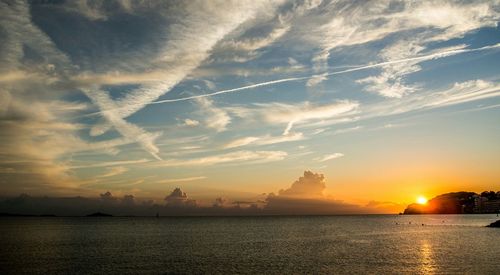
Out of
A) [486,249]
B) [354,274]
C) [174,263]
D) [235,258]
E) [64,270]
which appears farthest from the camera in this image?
[486,249]

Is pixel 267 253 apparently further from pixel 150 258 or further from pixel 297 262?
pixel 150 258

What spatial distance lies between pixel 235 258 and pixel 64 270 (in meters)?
37.2

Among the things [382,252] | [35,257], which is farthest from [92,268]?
[382,252]

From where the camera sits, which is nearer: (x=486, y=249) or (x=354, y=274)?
(x=354, y=274)

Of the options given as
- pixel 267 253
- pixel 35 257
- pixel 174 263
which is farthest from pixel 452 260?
pixel 35 257

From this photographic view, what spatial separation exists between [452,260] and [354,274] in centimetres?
3080

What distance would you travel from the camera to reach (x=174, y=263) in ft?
287

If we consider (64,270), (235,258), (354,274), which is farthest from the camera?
(235,258)

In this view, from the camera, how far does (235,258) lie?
95.5 meters

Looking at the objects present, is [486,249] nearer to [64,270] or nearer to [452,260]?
[452,260]

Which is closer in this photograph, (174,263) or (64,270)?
(64,270)

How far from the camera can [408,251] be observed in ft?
A: 361

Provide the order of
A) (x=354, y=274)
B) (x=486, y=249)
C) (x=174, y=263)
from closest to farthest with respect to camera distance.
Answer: (x=354, y=274) < (x=174, y=263) < (x=486, y=249)

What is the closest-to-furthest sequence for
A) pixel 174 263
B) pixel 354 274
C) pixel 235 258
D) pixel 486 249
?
pixel 354 274 < pixel 174 263 < pixel 235 258 < pixel 486 249
